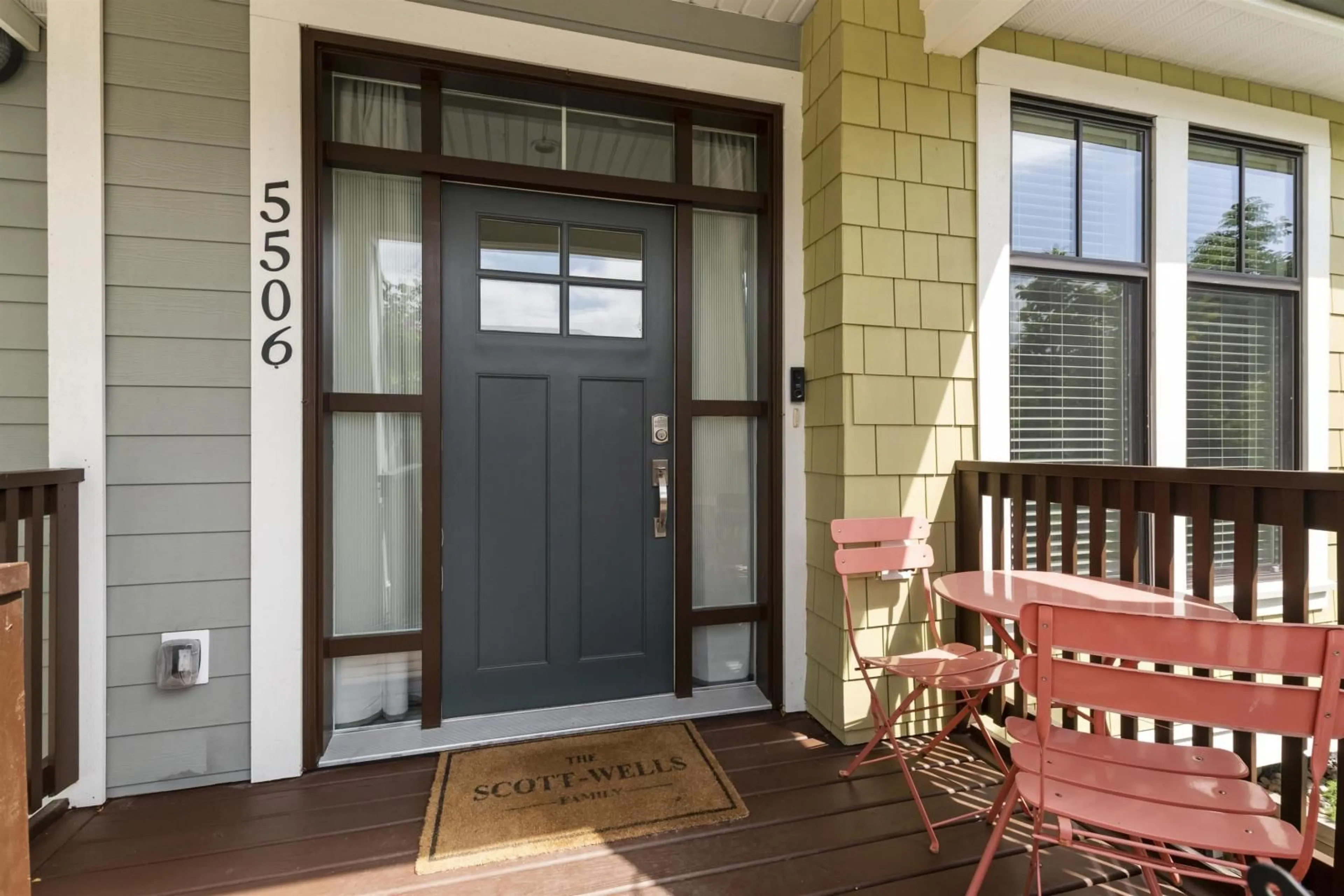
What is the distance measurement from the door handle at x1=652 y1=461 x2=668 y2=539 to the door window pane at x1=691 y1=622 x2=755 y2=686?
1.62 feet

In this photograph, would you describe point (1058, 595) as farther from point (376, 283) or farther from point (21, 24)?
point (21, 24)

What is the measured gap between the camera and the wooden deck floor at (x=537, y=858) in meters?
1.64

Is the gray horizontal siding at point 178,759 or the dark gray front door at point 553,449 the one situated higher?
the dark gray front door at point 553,449

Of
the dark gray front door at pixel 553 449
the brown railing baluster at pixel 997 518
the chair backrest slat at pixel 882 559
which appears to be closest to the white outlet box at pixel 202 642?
the dark gray front door at pixel 553 449

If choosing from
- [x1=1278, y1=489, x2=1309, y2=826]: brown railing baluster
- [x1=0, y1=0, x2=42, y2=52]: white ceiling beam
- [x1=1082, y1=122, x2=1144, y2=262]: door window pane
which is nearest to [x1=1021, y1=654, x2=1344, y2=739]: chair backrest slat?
[x1=1278, y1=489, x2=1309, y2=826]: brown railing baluster

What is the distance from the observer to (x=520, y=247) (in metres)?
2.61

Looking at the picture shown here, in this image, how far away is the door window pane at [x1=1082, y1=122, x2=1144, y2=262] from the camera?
282 centimetres

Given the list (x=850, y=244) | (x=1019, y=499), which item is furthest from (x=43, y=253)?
(x=1019, y=499)

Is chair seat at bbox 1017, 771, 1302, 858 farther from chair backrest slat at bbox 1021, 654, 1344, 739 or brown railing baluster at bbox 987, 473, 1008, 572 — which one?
brown railing baluster at bbox 987, 473, 1008, 572

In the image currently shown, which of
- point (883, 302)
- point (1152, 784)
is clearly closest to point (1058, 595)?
point (1152, 784)

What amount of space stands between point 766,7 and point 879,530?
89.7 inches

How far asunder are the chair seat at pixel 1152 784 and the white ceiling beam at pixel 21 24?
11.8 ft

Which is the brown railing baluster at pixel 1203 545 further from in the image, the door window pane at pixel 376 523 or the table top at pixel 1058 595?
the door window pane at pixel 376 523

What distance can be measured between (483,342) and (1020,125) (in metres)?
2.61
